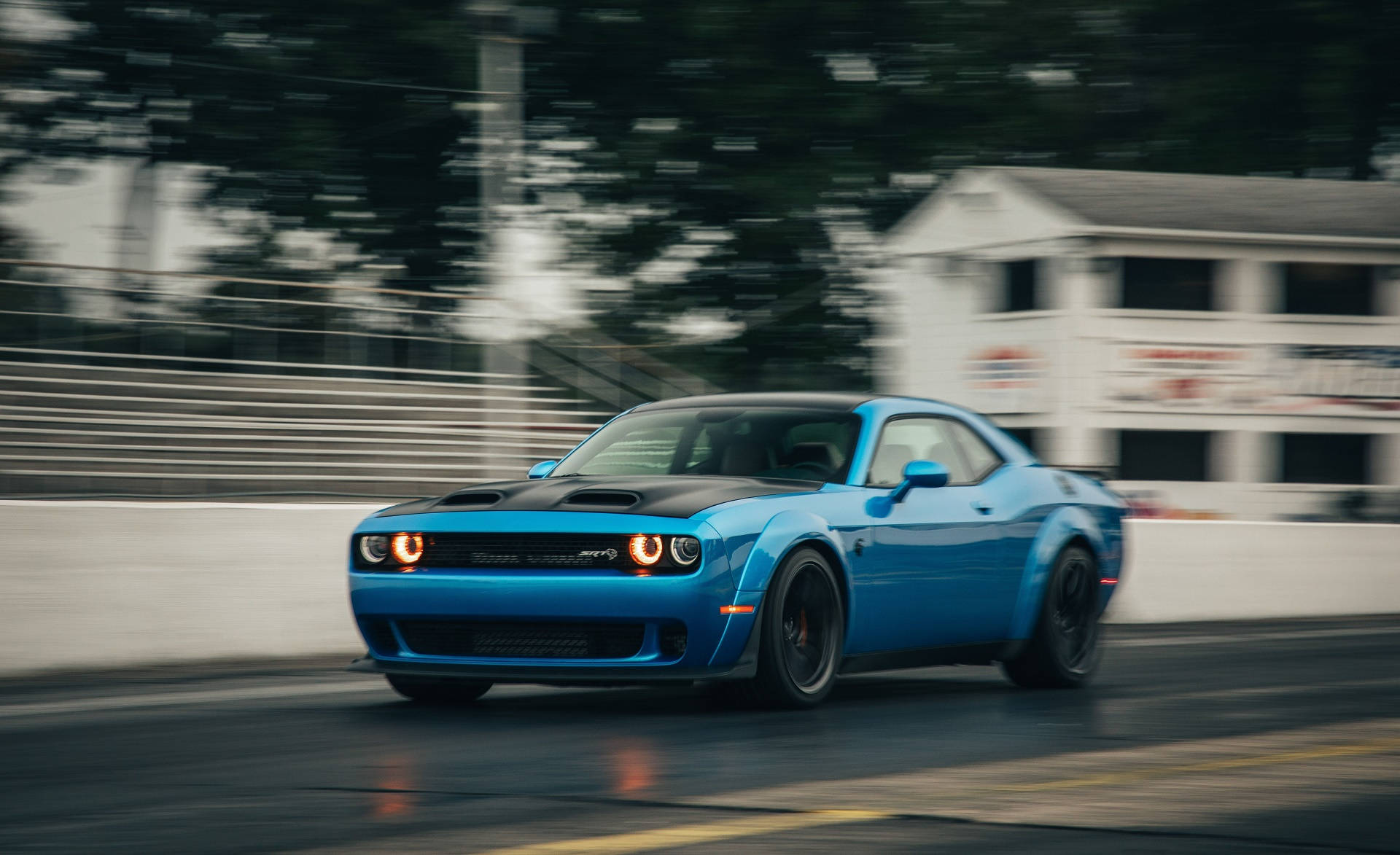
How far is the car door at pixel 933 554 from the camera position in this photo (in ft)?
29.4

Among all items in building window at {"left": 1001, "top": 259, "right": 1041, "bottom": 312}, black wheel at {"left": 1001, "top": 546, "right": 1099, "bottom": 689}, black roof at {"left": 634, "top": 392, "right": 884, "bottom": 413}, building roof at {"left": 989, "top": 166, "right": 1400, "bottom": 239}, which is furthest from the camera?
building window at {"left": 1001, "top": 259, "right": 1041, "bottom": 312}

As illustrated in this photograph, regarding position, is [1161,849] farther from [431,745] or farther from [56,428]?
[56,428]

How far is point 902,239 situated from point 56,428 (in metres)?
22.2

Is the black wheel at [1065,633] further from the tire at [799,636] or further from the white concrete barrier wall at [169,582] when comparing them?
the white concrete barrier wall at [169,582]

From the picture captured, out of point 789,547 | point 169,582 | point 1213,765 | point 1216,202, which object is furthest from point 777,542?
point 1216,202

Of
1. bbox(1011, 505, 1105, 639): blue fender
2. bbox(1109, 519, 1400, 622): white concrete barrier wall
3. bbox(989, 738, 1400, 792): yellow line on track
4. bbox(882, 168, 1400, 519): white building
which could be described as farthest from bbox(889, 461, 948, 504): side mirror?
bbox(882, 168, 1400, 519): white building

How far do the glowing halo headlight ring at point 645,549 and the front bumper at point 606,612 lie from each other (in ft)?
0.21

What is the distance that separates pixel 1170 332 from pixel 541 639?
24.6m

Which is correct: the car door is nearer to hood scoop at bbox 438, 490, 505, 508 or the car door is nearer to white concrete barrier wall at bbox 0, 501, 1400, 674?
hood scoop at bbox 438, 490, 505, 508

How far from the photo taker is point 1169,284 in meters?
31.8

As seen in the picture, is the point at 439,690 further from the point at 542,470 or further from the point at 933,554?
the point at 933,554

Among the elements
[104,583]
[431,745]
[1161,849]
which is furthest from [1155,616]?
[1161,849]

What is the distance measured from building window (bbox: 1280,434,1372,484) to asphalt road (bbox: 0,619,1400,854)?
868 inches

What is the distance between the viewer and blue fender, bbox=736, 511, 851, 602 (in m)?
8.10
